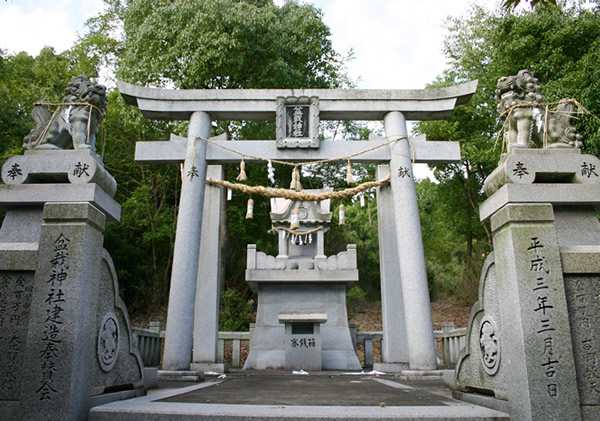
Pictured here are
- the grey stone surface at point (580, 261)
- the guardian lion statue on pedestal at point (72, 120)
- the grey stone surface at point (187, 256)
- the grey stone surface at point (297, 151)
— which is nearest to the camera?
the grey stone surface at point (580, 261)

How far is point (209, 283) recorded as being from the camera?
308 inches

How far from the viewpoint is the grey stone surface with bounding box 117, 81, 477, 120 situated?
7.81m

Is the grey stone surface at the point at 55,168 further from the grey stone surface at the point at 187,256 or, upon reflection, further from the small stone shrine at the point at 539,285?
the small stone shrine at the point at 539,285

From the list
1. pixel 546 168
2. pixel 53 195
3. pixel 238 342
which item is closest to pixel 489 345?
pixel 546 168

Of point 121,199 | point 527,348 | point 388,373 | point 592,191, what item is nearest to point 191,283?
point 388,373

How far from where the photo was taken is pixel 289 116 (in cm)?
789

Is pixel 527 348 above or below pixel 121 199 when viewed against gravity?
below

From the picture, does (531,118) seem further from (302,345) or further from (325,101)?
(302,345)

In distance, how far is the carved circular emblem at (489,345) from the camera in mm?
3432

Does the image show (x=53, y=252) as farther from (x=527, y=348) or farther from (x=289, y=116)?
(x=289, y=116)

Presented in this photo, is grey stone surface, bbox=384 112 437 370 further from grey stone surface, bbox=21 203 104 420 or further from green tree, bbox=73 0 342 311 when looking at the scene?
green tree, bbox=73 0 342 311

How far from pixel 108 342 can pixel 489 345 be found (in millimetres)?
3303

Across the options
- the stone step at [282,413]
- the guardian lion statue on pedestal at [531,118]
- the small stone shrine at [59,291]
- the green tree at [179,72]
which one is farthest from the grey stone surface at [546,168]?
the green tree at [179,72]

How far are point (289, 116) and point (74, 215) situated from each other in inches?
200
